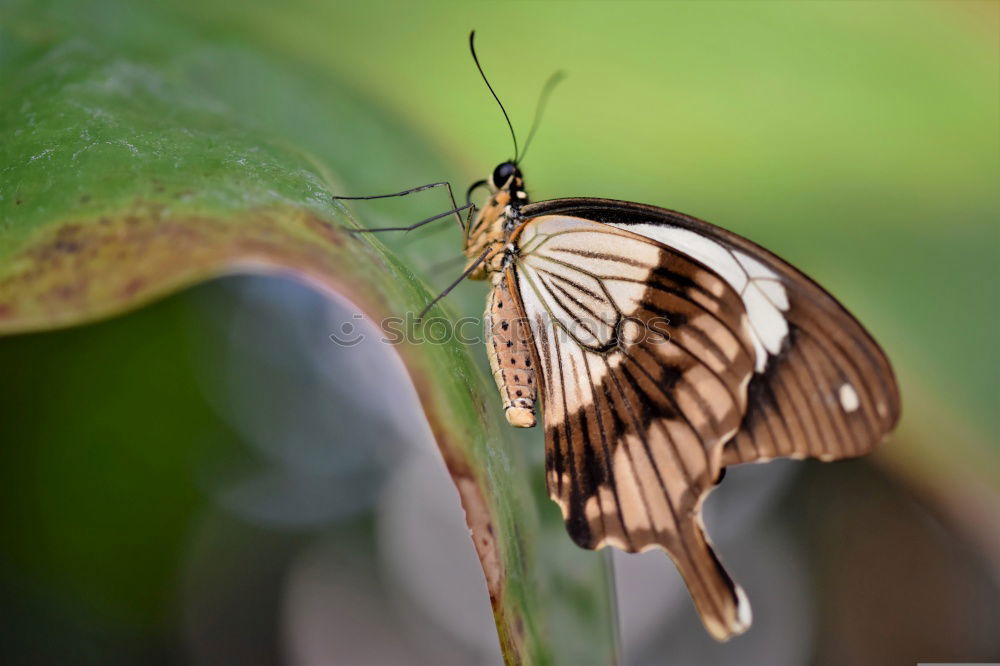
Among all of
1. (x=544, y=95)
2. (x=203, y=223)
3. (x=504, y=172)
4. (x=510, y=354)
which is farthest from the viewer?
(x=544, y=95)

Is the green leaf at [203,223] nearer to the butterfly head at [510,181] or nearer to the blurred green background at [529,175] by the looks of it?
the blurred green background at [529,175]

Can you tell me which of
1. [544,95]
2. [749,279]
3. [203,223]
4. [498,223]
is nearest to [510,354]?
[498,223]

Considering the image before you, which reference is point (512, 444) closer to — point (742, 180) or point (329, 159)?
point (329, 159)

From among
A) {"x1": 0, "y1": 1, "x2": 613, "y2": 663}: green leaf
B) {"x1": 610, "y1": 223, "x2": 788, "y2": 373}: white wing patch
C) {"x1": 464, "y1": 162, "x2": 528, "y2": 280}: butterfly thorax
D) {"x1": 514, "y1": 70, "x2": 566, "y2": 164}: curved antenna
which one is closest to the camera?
{"x1": 0, "y1": 1, "x2": 613, "y2": 663}: green leaf

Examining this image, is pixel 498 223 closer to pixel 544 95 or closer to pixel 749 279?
pixel 544 95

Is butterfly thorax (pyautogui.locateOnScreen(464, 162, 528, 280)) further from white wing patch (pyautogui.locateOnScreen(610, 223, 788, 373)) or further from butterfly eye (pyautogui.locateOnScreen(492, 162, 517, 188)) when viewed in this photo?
white wing patch (pyautogui.locateOnScreen(610, 223, 788, 373))

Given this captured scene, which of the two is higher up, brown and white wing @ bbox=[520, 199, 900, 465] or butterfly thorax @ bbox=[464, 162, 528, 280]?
butterfly thorax @ bbox=[464, 162, 528, 280]

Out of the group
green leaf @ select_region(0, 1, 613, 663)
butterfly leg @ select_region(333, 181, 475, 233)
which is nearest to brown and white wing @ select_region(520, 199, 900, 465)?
butterfly leg @ select_region(333, 181, 475, 233)

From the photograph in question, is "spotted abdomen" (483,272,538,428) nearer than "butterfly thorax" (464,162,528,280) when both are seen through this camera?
Yes

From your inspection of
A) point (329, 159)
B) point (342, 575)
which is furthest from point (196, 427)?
point (342, 575)
